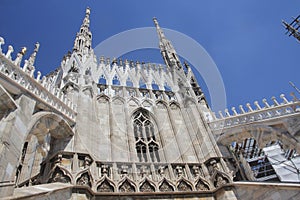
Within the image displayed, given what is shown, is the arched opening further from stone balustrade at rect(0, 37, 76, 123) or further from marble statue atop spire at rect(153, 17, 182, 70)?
marble statue atop spire at rect(153, 17, 182, 70)

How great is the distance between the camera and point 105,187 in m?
7.61

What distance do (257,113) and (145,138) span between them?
489 cm

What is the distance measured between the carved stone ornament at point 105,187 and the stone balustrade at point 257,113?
5415 mm

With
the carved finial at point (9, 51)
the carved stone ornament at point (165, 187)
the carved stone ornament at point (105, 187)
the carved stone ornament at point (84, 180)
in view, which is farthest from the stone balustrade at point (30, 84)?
the carved stone ornament at point (165, 187)

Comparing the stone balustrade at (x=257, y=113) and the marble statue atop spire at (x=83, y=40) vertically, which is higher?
the marble statue atop spire at (x=83, y=40)

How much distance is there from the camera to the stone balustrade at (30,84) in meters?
6.74

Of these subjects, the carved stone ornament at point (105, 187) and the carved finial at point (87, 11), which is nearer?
the carved stone ornament at point (105, 187)

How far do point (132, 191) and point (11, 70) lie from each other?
16.8 feet

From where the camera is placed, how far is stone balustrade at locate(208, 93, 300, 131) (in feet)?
32.3

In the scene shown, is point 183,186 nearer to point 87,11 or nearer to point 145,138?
point 145,138

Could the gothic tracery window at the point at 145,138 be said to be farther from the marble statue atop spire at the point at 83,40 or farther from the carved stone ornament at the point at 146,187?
the marble statue atop spire at the point at 83,40

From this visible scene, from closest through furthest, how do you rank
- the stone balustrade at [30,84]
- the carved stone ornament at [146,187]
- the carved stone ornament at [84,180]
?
1. the stone balustrade at [30,84]
2. the carved stone ornament at [84,180]
3. the carved stone ornament at [146,187]

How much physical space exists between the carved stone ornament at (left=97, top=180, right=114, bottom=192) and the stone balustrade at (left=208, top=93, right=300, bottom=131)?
213 inches

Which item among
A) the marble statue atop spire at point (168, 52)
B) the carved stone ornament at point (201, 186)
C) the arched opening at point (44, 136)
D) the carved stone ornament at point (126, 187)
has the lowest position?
the carved stone ornament at point (201, 186)
